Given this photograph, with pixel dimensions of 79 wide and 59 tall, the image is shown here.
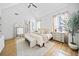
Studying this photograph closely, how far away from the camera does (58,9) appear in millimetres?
2088

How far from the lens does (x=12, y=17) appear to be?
205 cm

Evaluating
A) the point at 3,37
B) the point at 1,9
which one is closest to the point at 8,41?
the point at 3,37

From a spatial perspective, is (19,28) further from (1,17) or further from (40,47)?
(40,47)

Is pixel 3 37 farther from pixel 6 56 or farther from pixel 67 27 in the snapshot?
pixel 67 27

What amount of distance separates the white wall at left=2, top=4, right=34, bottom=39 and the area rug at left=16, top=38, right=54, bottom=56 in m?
0.20

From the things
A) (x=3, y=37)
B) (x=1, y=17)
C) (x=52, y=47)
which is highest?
(x=1, y=17)

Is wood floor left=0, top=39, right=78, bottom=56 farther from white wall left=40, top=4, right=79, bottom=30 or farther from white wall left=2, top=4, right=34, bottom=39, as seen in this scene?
white wall left=40, top=4, right=79, bottom=30

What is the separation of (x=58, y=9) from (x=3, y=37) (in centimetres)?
102

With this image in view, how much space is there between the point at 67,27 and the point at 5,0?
112cm

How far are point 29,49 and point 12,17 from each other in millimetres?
597

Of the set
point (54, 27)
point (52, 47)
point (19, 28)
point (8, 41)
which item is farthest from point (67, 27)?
point (8, 41)

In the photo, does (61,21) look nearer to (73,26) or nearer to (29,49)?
(73,26)

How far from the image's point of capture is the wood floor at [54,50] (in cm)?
207

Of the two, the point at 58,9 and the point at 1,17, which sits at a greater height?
the point at 58,9
